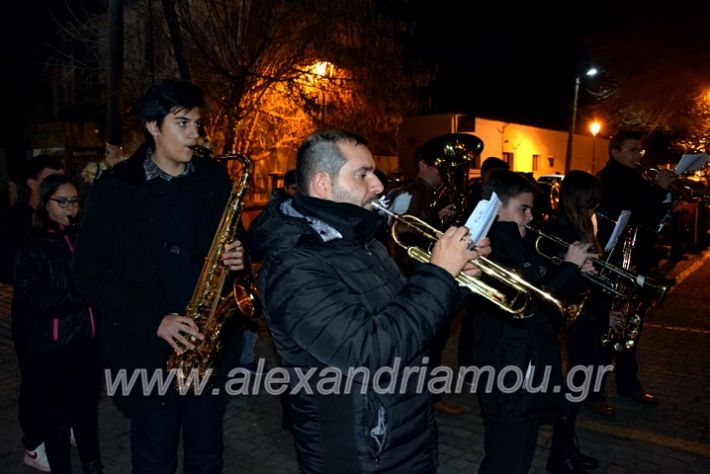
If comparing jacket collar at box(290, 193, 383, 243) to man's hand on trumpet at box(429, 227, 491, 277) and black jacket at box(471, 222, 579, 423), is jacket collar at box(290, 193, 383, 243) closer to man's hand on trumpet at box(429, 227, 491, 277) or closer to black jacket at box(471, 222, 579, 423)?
man's hand on trumpet at box(429, 227, 491, 277)

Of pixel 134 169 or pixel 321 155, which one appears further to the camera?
pixel 134 169

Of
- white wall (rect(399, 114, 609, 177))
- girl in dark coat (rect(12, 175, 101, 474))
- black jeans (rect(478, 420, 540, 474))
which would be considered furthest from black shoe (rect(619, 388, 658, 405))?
white wall (rect(399, 114, 609, 177))

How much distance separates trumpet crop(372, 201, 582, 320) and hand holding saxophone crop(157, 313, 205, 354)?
1131mm

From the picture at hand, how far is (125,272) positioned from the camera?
278cm

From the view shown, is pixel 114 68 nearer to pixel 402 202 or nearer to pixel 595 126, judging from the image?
pixel 402 202

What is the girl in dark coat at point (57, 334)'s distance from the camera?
3.46 metres

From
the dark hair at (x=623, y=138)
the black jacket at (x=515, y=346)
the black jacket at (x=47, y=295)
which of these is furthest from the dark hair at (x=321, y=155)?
the dark hair at (x=623, y=138)

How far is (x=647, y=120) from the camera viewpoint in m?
11.7

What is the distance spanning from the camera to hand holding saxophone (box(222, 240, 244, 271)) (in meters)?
2.97

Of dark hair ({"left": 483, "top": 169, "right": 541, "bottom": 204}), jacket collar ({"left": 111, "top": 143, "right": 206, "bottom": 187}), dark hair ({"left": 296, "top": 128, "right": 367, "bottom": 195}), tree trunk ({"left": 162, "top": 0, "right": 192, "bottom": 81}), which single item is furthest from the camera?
tree trunk ({"left": 162, "top": 0, "right": 192, "bottom": 81})

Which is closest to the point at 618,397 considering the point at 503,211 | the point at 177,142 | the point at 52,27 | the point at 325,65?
the point at 503,211

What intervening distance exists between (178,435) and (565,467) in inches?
107

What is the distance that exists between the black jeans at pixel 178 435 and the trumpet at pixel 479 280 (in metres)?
1.47

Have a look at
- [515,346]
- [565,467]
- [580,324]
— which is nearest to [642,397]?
[580,324]
